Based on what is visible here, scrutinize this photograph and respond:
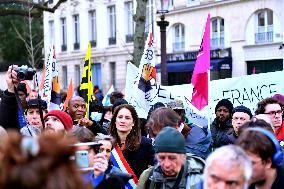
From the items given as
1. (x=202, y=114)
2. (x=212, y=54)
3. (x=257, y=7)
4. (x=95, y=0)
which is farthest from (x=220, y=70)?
(x=202, y=114)

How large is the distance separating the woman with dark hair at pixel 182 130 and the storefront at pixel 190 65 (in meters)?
23.6

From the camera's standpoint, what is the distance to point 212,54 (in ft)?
98.9

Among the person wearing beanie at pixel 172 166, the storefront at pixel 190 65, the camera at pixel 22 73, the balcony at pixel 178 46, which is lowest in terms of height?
the person wearing beanie at pixel 172 166

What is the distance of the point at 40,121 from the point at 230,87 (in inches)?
188

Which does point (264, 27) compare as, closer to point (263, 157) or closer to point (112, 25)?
point (112, 25)

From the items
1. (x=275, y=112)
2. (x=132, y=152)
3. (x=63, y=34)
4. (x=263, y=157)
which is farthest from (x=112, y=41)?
(x=263, y=157)

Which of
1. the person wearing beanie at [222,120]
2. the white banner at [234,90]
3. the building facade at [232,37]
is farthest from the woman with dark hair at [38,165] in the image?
the building facade at [232,37]

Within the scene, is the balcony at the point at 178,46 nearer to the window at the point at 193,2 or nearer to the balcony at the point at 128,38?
the window at the point at 193,2

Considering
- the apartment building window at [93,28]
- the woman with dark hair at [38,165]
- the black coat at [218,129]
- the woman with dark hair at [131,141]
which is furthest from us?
the apartment building window at [93,28]

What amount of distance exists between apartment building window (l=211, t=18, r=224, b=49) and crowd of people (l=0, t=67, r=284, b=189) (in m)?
22.5

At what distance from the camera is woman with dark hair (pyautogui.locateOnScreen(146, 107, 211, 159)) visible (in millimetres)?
5258

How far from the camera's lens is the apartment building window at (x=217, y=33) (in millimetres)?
30578

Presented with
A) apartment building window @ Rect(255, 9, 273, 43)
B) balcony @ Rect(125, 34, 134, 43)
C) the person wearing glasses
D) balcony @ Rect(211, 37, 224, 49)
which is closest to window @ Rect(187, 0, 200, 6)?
balcony @ Rect(211, 37, 224, 49)

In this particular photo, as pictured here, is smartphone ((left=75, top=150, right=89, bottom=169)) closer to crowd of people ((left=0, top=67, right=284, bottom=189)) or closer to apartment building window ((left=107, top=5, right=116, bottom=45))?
crowd of people ((left=0, top=67, right=284, bottom=189))
